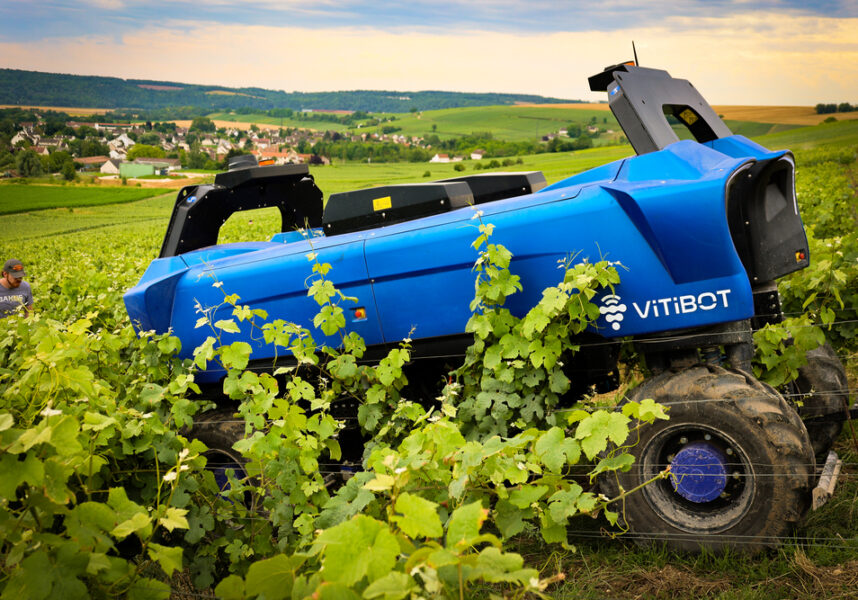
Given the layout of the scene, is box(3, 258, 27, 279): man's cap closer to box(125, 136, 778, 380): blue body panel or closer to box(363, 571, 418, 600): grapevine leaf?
box(125, 136, 778, 380): blue body panel

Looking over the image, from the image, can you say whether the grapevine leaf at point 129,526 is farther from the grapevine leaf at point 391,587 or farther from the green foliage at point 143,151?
the green foliage at point 143,151

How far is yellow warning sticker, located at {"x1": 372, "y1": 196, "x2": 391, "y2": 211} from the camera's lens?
4.30 metres

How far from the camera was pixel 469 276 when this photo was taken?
3.54 meters

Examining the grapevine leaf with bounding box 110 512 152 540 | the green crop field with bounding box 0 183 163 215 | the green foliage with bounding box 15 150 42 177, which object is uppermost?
the green foliage with bounding box 15 150 42 177

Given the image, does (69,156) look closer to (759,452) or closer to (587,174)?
(587,174)

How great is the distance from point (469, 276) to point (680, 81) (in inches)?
78.7

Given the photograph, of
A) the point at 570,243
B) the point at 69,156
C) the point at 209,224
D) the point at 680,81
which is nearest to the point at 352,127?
the point at 69,156

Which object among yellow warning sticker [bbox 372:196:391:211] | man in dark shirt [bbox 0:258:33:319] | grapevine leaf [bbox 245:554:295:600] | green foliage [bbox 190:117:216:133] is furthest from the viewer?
green foliage [bbox 190:117:216:133]

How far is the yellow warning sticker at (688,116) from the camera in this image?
4305 mm

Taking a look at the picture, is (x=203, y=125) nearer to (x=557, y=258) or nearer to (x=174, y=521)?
(x=557, y=258)

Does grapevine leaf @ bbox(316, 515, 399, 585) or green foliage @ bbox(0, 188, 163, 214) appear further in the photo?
green foliage @ bbox(0, 188, 163, 214)

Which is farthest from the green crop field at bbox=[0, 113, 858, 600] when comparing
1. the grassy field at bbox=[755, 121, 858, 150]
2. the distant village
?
the grassy field at bbox=[755, 121, 858, 150]

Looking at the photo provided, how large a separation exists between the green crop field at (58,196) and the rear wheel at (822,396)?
1223cm

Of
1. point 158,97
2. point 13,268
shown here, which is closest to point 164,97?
point 158,97
